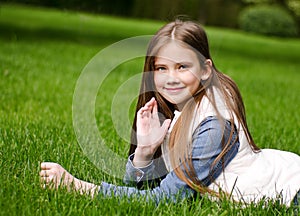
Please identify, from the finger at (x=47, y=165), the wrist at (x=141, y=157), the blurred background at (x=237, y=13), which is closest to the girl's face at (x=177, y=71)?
the wrist at (x=141, y=157)

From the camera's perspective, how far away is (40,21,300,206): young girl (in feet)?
6.97

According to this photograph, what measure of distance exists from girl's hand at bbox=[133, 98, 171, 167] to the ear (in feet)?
0.77

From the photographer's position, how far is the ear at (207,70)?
225 centimetres

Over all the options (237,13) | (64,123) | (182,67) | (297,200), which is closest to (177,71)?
(182,67)

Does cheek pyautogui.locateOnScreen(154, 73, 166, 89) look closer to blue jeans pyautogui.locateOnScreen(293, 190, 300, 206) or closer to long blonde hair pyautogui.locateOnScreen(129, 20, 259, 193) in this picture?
long blonde hair pyautogui.locateOnScreen(129, 20, 259, 193)

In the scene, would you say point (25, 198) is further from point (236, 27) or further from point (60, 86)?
point (236, 27)

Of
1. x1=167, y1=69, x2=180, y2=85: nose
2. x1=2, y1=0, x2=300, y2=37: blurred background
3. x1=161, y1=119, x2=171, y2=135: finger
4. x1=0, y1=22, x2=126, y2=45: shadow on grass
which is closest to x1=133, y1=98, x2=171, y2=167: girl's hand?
x1=161, y1=119, x2=171, y2=135: finger

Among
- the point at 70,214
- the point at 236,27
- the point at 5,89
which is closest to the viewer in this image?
the point at 70,214

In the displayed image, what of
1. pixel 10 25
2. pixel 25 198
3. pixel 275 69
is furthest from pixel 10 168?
pixel 10 25

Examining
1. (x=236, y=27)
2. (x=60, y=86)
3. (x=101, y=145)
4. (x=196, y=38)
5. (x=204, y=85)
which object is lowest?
(x=236, y=27)

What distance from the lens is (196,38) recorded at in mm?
2225

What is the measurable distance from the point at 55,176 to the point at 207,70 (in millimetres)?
772

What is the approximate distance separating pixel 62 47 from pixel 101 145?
6031mm

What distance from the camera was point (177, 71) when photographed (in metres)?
2.19
